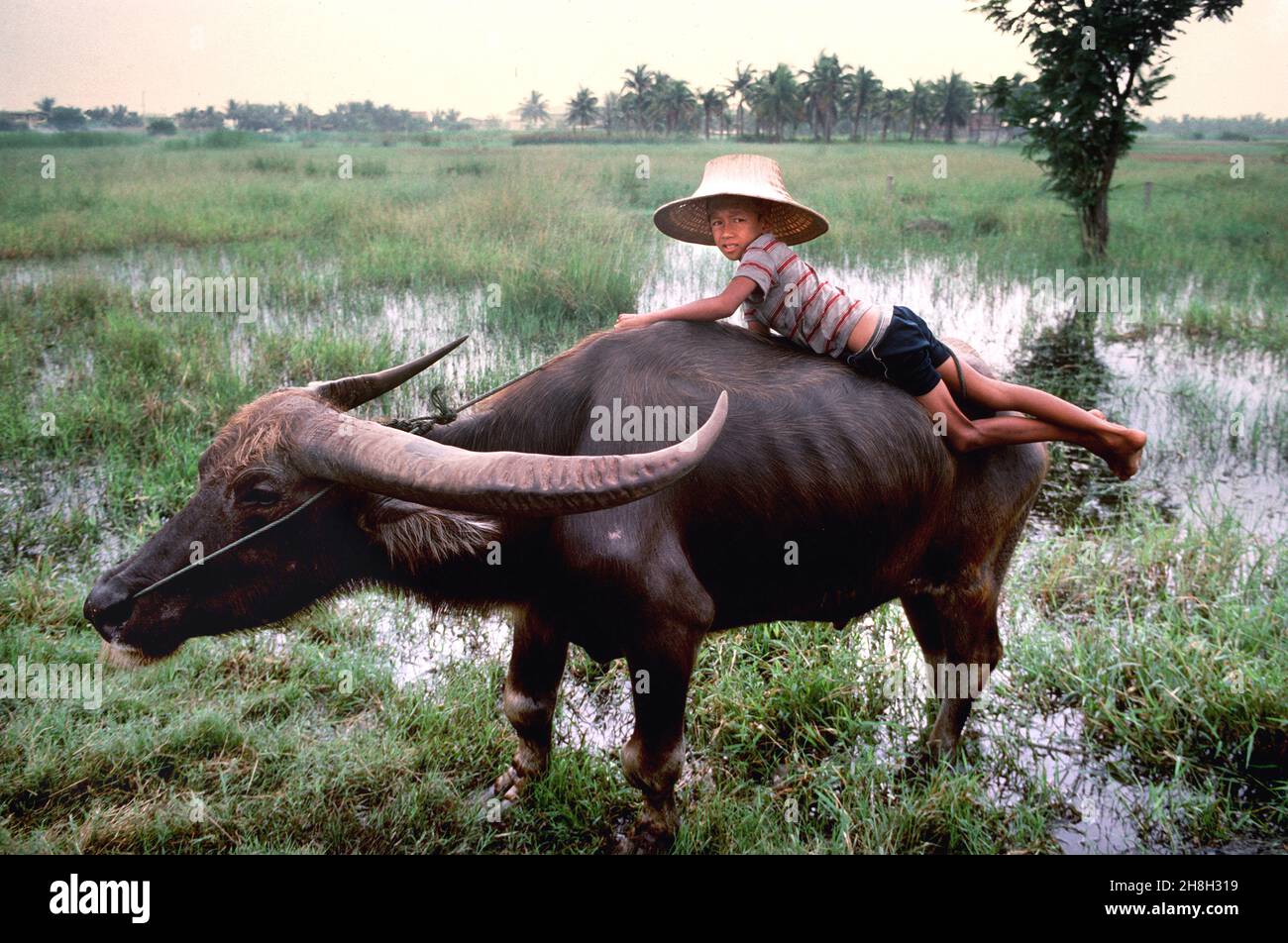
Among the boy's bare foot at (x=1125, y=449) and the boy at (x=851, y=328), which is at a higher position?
the boy at (x=851, y=328)

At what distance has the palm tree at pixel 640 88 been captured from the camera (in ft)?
42.4

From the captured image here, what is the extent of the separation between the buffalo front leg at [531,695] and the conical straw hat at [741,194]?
4.17 feet

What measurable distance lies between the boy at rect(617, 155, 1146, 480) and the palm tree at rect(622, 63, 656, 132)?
10.8 meters

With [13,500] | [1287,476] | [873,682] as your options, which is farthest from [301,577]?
[1287,476]

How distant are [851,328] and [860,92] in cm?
2438

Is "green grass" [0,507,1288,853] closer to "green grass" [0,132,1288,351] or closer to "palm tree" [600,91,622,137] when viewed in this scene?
"green grass" [0,132,1288,351]

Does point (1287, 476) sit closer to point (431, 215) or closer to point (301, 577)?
point (301, 577)

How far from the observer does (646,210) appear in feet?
36.8

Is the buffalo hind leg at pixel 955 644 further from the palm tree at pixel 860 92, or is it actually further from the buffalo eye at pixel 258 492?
the palm tree at pixel 860 92

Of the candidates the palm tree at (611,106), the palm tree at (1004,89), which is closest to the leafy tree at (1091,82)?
the palm tree at (1004,89)

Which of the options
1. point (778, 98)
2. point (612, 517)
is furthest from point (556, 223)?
point (778, 98)

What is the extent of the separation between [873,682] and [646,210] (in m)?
9.21

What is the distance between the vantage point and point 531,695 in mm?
2471

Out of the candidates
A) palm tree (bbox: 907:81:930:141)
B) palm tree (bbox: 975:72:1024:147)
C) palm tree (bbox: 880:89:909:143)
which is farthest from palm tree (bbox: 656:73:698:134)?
palm tree (bbox: 907:81:930:141)
